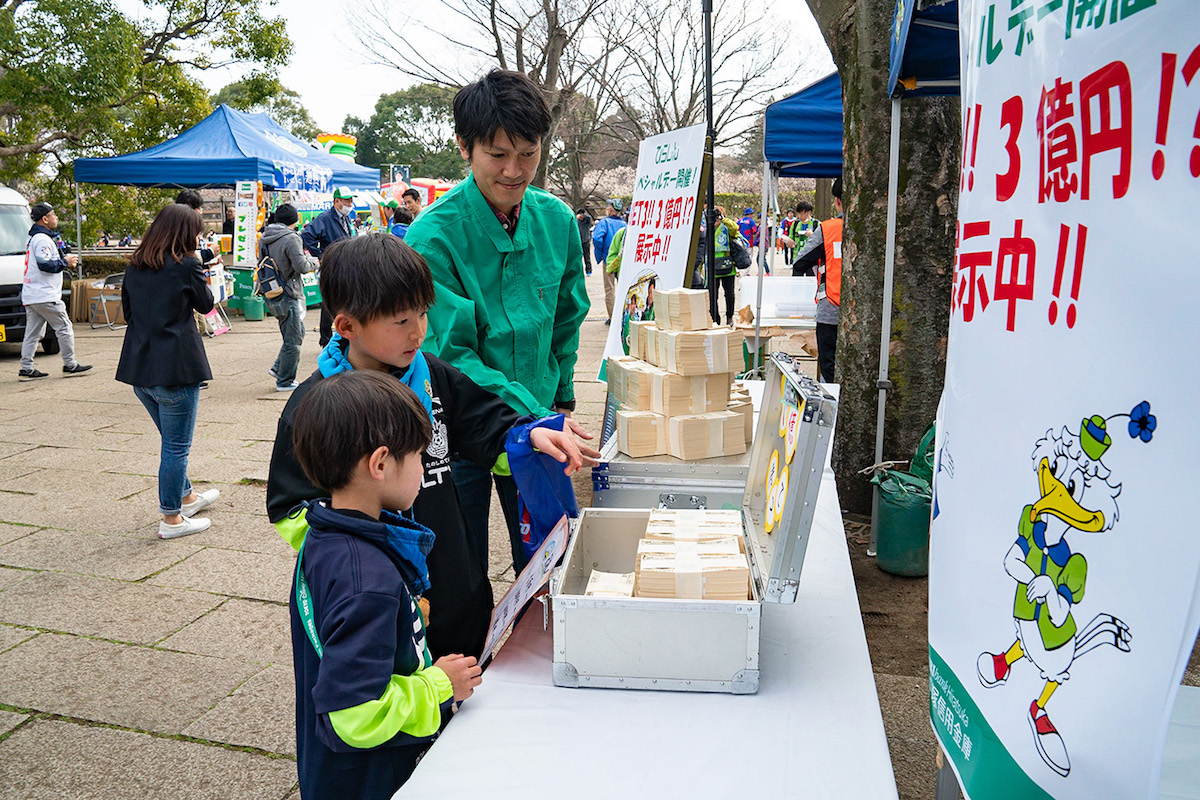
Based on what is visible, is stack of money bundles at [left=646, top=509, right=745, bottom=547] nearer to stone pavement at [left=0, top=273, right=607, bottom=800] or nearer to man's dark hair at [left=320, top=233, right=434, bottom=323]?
man's dark hair at [left=320, top=233, right=434, bottom=323]

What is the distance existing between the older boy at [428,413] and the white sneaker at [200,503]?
134 inches

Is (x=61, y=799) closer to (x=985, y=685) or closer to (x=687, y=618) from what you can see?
(x=687, y=618)

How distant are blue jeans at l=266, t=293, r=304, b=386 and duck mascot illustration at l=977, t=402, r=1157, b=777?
8.01m

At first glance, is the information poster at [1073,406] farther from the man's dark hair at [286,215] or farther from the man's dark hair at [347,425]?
the man's dark hair at [286,215]

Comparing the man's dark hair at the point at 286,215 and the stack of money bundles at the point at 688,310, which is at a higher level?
the man's dark hair at the point at 286,215

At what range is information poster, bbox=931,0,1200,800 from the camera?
96 cm

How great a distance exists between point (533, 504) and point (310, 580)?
0.80m

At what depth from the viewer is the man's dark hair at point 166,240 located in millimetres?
4812

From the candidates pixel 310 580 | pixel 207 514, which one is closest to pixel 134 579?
pixel 207 514

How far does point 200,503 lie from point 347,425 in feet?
13.3

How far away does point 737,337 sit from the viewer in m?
2.93

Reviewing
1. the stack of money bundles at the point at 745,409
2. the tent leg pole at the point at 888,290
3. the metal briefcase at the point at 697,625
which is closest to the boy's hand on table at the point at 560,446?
the metal briefcase at the point at 697,625

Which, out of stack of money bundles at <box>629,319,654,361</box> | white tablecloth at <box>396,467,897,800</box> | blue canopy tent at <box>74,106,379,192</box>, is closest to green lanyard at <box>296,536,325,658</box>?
white tablecloth at <box>396,467,897,800</box>

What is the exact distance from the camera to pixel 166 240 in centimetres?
483
